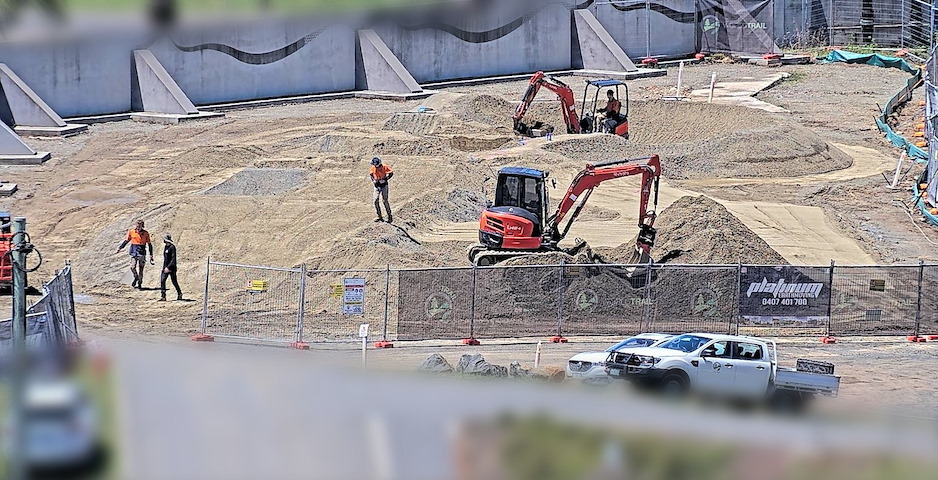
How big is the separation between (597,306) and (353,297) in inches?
170

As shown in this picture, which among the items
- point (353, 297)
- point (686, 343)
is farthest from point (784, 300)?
point (353, 297)

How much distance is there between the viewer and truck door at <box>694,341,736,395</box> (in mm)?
17281

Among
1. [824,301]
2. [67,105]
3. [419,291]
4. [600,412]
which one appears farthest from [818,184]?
[600,412]

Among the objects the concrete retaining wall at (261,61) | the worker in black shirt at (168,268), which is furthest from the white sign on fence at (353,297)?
the concrete retaining wall at (261,61)

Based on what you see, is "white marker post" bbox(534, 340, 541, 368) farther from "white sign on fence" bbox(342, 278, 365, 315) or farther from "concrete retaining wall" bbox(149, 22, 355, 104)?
"concrete retaining wall" bbox(149, 22, 355, 104)

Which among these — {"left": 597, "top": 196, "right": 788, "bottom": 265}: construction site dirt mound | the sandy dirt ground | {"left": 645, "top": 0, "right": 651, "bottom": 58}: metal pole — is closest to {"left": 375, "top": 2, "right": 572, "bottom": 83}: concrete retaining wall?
{"left": 645, "top": 0, "right": 651, "bottom": 58}: metal pole

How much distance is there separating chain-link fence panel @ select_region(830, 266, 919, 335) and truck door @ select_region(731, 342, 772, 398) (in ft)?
18.7

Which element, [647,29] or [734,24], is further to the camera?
[734,24]

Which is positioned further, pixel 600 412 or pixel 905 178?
pixel 905 178

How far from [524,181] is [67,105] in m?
23.9

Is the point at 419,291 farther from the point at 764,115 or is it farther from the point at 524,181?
the point at 764,115

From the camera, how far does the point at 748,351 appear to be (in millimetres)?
17625

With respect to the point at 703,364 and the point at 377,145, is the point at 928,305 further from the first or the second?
the point at 377,145

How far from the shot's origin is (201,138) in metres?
40.1
